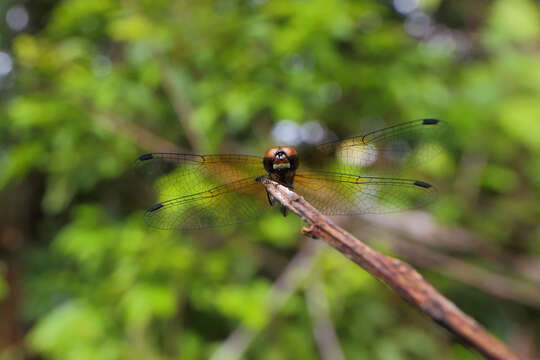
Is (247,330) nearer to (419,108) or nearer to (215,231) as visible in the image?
(215,231)

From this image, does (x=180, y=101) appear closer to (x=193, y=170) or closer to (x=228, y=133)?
(x=228, y=133)

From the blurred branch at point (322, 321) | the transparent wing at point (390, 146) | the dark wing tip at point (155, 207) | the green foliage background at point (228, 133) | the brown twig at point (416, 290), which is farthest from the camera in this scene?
the blurred branch at point (322, 321)

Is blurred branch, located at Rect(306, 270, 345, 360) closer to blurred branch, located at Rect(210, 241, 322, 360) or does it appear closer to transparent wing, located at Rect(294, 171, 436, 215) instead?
blurred branch, located at Rect(210, 241, 322, 360)

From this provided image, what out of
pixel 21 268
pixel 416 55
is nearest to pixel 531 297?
pixel 416 55

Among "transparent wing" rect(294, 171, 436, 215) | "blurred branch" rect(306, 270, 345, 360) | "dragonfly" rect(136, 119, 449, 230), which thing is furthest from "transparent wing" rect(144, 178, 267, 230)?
"blurred branch" rect(306, 270, 345, 360)

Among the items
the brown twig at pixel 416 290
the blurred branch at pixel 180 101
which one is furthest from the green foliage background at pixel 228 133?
the brown twig at pixel 416 290

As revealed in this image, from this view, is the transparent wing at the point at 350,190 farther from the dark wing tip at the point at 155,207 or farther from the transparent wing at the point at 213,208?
the dark wing tip at the point at 155,207
